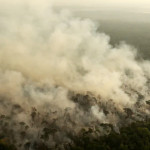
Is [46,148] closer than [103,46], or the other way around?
[46,148]

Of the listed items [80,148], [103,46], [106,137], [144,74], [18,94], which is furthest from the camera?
[103,46]

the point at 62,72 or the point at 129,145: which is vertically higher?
the point at 62,72

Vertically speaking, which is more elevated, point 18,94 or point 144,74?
point 144,74

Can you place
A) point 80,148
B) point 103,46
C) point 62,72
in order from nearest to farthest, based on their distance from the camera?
point 80,148, point 62,72, point 103,46

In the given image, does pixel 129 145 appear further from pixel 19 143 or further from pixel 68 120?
pixel 19 143

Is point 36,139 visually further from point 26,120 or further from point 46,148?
point 26,120

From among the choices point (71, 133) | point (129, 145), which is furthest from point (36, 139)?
point (129, 145)

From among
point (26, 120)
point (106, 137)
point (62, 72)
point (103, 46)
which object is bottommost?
point (106, 137)

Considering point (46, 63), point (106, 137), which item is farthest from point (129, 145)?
point (46, 63)

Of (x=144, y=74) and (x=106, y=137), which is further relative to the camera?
(x=144, y=74)
